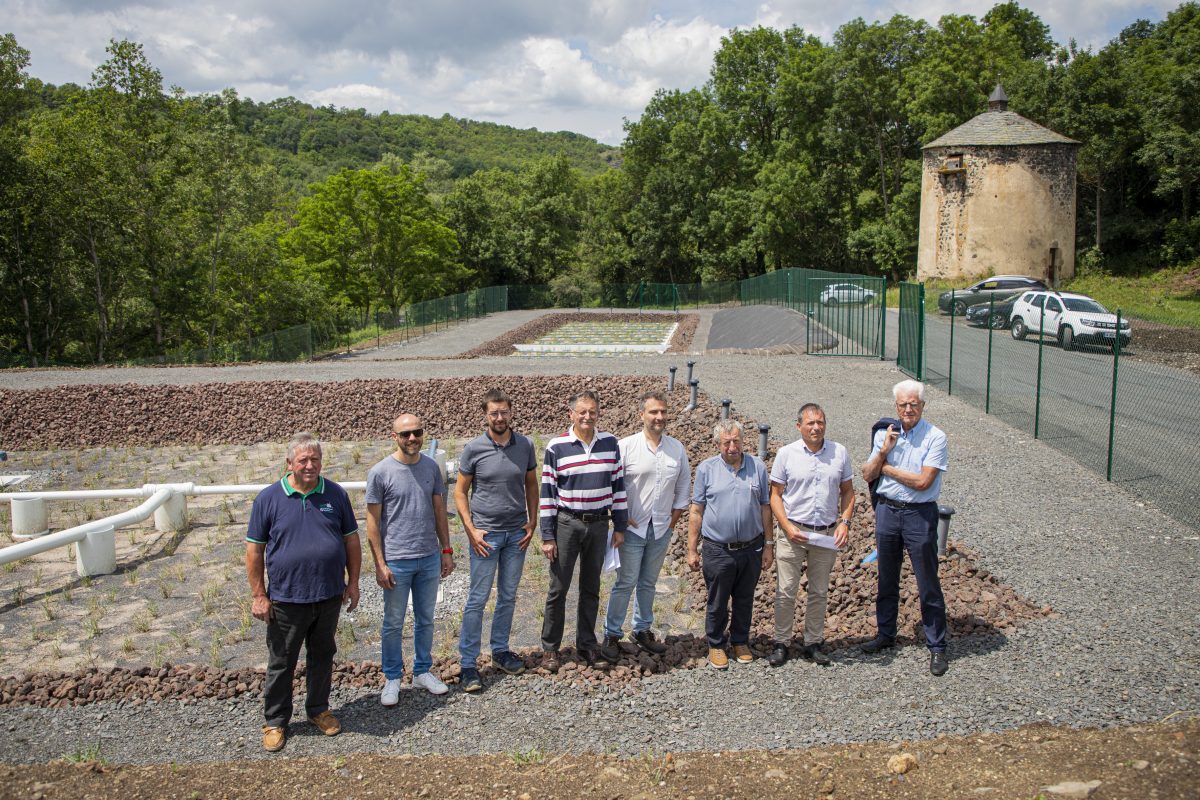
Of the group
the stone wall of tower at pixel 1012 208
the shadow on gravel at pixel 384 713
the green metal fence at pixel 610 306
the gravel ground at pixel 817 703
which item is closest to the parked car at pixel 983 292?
the green metal fence at pixel 610 306

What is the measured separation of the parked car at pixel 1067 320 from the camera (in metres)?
13.5

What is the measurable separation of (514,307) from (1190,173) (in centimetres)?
3640

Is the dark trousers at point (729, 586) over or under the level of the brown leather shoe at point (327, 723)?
over

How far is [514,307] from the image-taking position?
190 feet

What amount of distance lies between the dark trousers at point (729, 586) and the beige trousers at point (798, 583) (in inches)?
7.5

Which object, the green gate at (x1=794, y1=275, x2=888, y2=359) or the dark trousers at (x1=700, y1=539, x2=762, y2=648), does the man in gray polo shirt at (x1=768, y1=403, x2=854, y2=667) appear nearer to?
the dark trousers at (x1=700, y1=539, x2=762, y2=648)

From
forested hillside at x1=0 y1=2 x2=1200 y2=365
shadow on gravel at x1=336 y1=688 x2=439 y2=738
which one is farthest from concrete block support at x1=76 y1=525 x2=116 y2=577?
forested hillside at x1=0 y1=2 x2=1200 y2=365

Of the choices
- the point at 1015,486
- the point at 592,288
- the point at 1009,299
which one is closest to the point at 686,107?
the point at 592,288

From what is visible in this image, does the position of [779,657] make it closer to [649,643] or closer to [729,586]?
[729,586]

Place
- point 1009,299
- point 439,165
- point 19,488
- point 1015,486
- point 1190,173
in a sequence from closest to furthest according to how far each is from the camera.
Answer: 1. point 1015,486
2. point 19,488
3. point 1009,299
4. point 1190,173
5. point 439,165

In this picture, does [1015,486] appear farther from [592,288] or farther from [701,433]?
[592,288]

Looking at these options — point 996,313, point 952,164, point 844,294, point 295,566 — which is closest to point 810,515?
point 295,566

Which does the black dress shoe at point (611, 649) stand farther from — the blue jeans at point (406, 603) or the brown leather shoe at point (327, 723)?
the brown leather shoe at point (327, 723)

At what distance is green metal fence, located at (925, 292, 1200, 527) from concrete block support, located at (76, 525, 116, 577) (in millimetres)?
10734
